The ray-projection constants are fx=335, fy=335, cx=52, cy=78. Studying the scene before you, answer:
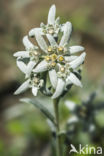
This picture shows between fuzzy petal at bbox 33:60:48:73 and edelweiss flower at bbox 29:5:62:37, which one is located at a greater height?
edelweiss flower at bbox 29:5:62:37

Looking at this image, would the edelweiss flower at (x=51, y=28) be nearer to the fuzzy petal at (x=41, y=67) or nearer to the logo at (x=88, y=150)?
the fuzzy petal at (x=41, y=67)

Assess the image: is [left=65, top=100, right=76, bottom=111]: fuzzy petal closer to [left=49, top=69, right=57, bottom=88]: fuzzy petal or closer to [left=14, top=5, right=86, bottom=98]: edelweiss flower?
[left=14, top=5, right=86, bottom=98]: edelweiss flower

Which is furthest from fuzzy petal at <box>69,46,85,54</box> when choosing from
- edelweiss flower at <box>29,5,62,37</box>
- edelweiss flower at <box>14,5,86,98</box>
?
edelweiss flower at <box>29,5,62,37</box>

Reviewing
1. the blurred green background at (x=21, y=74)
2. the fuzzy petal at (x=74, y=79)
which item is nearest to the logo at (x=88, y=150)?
the blurred green background at (x=21, y=74)

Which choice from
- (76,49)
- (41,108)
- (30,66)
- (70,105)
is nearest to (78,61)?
(76,49)

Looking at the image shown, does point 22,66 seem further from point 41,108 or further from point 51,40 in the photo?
point 41,108
